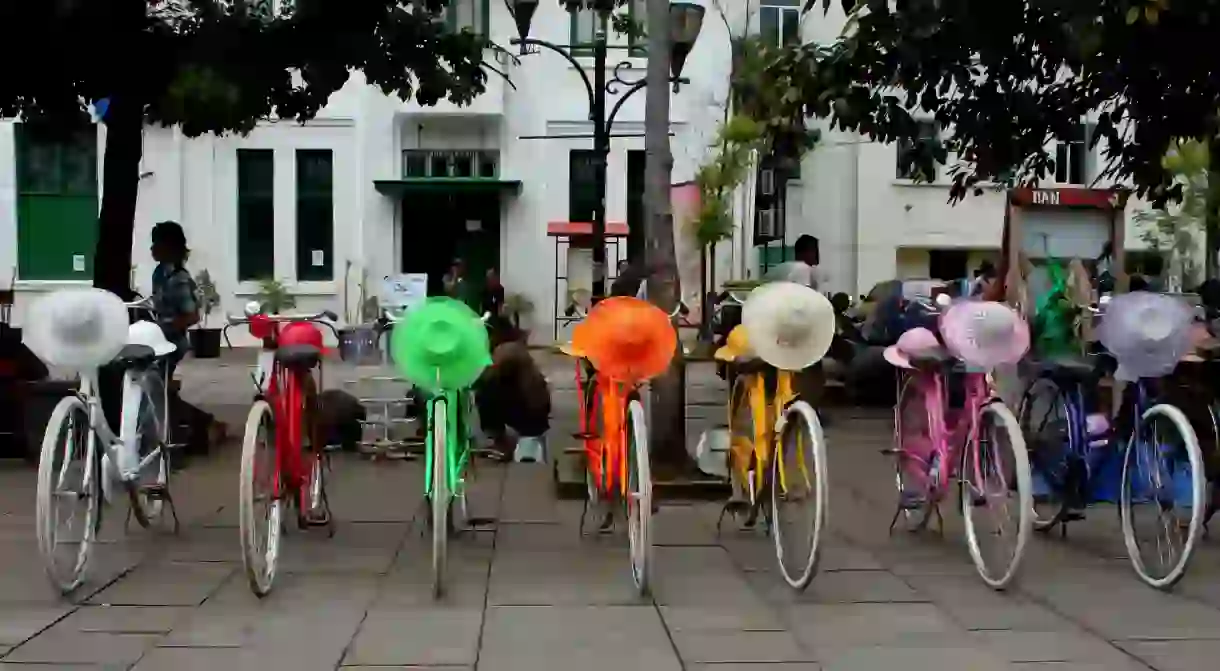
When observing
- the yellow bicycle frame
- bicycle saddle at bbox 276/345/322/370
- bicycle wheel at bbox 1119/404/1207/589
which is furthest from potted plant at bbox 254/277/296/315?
bicycle wheel at bbox 1119/404/1207/589

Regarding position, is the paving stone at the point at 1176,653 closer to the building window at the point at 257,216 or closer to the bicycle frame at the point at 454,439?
the bicycle frame at the point at 454,439

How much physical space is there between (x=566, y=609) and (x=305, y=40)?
6518mm

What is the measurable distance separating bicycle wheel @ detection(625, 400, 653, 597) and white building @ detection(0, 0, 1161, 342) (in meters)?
20.0

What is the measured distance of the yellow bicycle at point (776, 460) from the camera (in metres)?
6.23

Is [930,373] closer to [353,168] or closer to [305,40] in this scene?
[305,40]

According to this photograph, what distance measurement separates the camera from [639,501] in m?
6.07

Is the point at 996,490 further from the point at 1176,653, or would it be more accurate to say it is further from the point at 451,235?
the point at 451,235

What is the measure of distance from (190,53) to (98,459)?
508 cm

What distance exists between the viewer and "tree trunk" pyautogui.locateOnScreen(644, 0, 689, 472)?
9141 mm

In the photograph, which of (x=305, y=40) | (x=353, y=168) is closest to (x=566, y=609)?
(x=305, y=40)

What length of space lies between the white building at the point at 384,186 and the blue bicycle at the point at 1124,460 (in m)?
19.3

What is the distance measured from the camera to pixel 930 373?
7254 mm

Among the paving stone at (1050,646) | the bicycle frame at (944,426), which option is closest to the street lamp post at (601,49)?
the bicycle frame at (944,426)

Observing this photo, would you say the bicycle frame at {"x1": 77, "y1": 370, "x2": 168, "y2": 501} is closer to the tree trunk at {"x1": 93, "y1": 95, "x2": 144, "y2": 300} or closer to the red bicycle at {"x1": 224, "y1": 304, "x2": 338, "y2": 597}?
the red bicycle at {"x1": 224, "y1": 304, "x2": 338, "y2": 597}
